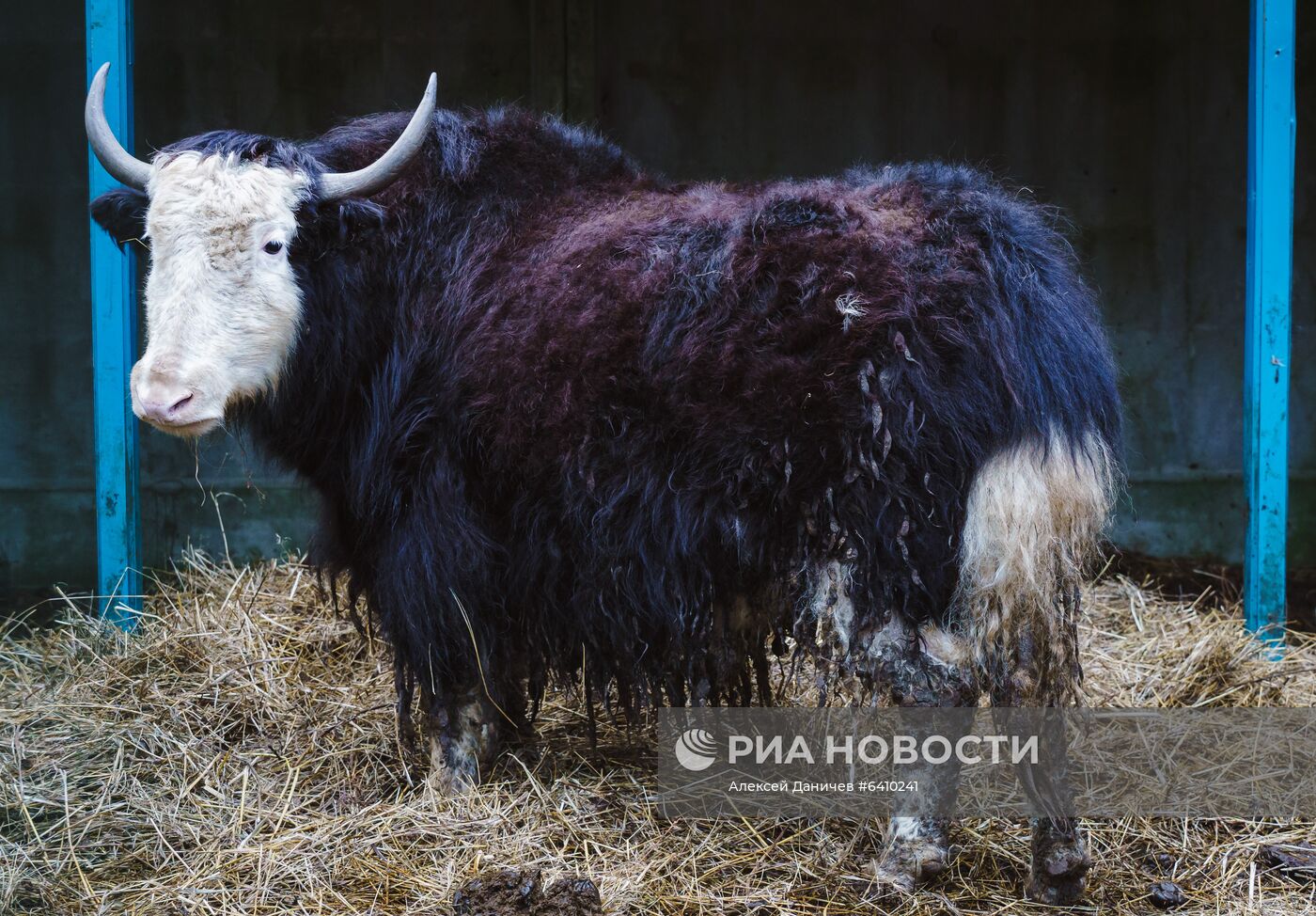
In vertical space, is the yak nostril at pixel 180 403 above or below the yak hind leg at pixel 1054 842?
above

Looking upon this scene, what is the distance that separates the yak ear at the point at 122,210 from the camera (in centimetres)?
325

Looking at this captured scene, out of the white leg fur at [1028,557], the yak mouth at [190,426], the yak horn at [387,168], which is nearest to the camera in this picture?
the white leg fur at [1028,557]

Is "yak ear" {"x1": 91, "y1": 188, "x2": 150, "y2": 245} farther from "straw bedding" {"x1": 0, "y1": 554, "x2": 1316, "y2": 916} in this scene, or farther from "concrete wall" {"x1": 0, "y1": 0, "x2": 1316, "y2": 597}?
"concrete wall" {"x1": 0, "y1": 0, "x2": 1316, "y2": 597}

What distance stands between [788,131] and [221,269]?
3.80m

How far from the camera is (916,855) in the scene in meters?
2.78

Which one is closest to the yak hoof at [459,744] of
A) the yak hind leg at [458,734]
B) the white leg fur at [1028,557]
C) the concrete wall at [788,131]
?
the yak hind leg at [458,734]

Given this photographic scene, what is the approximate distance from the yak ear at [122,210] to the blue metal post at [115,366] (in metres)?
1.22

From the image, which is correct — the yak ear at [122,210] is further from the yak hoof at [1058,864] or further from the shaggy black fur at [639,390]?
the yak hoof at [1058,864]

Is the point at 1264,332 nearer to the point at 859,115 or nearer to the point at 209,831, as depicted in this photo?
the point at 859,115

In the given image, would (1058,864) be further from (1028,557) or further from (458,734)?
(458,734)

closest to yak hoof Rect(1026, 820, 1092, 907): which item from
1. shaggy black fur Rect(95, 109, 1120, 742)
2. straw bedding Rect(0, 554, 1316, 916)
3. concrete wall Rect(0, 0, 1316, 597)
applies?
straw bedding Rect(0, 554, 1316, 916)

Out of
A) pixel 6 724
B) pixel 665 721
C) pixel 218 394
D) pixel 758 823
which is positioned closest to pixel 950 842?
pixel 758 823

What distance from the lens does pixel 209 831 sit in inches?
122

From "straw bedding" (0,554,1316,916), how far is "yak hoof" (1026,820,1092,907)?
0.34 ft
